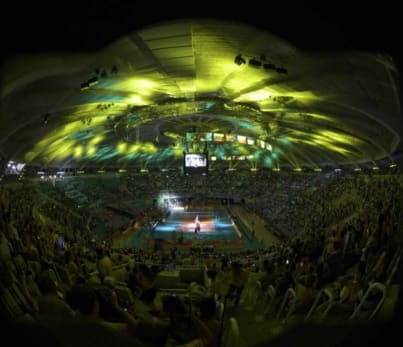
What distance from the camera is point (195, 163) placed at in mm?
14695

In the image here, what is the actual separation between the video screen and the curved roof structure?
1.37m

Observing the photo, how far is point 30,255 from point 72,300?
46.9 inches

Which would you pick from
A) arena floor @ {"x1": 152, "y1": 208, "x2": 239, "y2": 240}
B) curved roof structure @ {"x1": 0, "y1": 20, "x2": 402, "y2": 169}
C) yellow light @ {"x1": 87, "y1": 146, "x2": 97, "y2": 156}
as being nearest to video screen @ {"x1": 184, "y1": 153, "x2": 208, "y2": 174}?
curved roof structure @ {"x1": 0, "y1": 20, "x2": 402, "y2": 169}

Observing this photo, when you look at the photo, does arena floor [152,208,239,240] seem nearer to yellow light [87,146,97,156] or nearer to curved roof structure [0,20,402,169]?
curved roof structure [0,20,402,169]

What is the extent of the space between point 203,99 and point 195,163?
18.3ft

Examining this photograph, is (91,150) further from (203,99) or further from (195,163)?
(203,99)

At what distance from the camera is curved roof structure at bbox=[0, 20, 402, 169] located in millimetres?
3249

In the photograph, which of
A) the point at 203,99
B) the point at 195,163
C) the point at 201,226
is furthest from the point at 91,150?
the point at 203,99

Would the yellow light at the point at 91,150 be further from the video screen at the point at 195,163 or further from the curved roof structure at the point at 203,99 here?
the video screen at the point at 195,163

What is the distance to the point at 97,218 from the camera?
19.7m

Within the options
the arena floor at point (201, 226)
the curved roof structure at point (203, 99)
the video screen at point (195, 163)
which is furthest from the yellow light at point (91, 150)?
the arena floor at point (201, 226)

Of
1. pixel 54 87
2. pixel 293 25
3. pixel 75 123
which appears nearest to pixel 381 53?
pixel 293 25

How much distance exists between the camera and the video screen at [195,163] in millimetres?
14492

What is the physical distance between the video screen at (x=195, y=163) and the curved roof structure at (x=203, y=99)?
137cm
